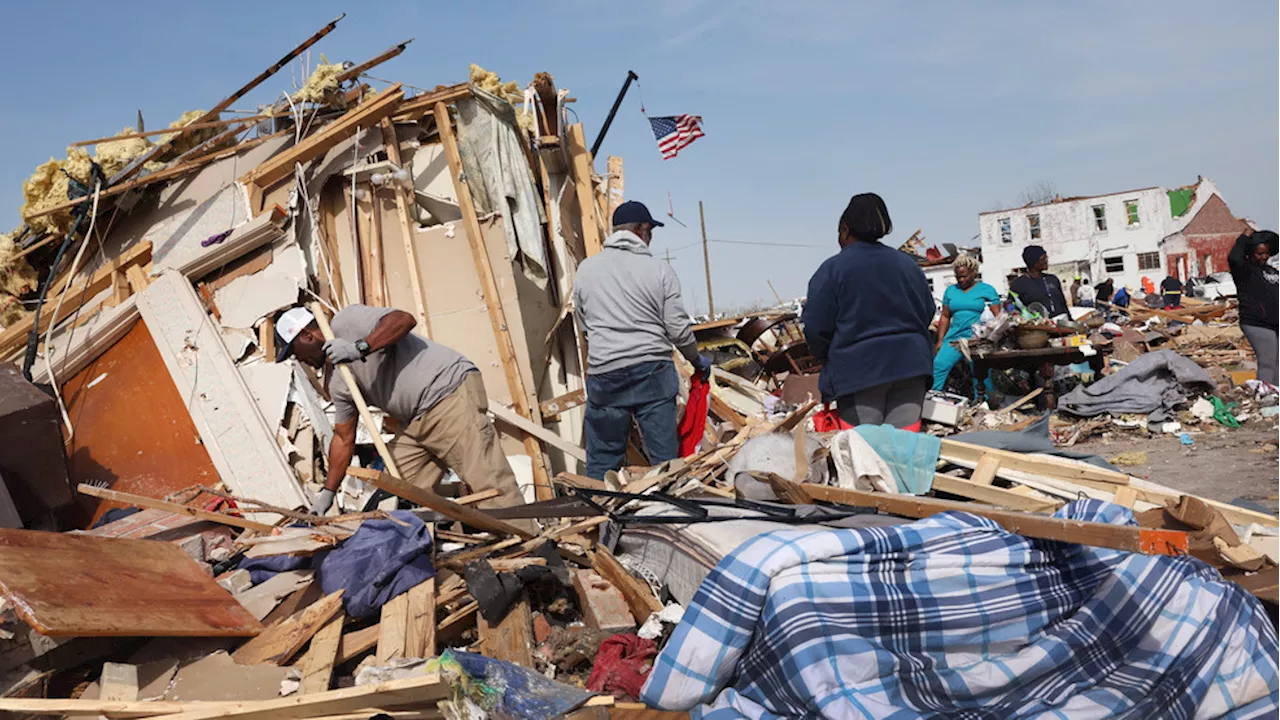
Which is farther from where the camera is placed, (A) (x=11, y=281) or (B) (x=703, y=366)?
(A) (x=11, y=281)

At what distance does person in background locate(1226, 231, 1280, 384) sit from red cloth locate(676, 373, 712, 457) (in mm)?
4649

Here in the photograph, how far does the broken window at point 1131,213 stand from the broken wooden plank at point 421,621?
168ft

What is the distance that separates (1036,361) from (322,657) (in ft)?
26.1

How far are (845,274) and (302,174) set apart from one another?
4.43m

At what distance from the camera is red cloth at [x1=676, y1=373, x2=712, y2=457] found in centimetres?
584

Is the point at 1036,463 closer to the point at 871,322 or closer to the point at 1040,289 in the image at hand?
the point at 871,322

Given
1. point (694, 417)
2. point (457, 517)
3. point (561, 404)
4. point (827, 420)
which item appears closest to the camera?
point (457, 517)

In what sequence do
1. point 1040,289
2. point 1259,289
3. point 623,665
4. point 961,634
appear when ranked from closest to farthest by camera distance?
point 961,634
point 623,665
point 1259,289
point 1040,289

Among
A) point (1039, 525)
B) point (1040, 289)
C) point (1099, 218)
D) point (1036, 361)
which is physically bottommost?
point (1036, 361)

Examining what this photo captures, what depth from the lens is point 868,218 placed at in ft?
14.6

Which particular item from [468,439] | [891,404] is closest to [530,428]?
[468,439]

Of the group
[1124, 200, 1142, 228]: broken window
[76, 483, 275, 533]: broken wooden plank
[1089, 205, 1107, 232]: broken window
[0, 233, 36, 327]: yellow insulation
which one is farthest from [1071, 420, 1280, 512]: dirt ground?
[1089, 205, 1107, 232]: broken window

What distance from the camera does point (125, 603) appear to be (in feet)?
10.3

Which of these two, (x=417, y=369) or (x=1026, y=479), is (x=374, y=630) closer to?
(x=417, y=369)
